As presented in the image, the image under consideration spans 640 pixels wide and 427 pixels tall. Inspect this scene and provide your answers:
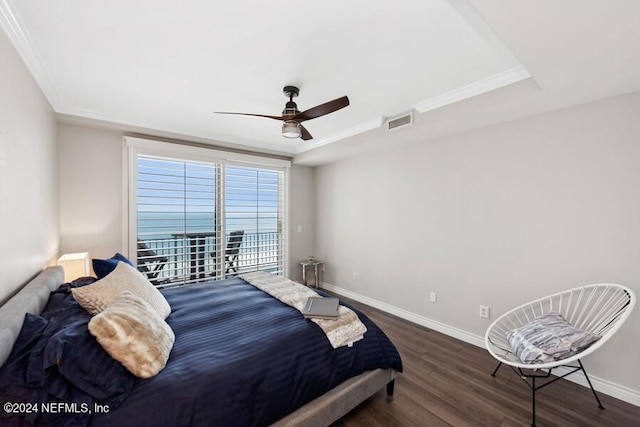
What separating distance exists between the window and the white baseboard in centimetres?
138

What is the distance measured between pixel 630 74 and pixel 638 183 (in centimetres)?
81

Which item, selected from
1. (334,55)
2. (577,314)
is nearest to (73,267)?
(334,55)

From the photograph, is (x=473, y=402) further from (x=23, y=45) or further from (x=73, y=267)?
(x=23, y=45)

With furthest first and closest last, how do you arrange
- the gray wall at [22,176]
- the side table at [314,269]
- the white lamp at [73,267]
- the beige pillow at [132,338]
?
the side table at [314,269]
the white lamp at [73,267]
the gray wall at [22,176]
the beige pillow at [132,338]

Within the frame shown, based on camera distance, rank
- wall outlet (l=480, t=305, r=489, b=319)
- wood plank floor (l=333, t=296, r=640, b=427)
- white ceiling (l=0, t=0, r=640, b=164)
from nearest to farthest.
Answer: white ceiling (l=0, t=0, r=640, b=164), wood plank floor (l=333, t=296, r=640, b=427), wall outlet (l=480, t=305, r=489, b=319)

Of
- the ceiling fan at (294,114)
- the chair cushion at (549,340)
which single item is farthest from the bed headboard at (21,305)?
the chair cushion at (549,340)

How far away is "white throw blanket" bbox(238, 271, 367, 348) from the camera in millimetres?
1858

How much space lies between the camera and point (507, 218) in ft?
8.77

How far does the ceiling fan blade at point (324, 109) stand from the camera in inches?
80.9

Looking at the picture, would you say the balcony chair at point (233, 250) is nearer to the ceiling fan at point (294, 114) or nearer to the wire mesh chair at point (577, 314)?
the ceiling fan at point (294, 114)

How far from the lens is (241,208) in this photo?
14.0ft

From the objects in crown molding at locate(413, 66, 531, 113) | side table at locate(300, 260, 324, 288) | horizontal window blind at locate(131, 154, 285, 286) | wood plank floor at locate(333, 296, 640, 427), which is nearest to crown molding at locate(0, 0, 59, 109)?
horizontal window blind at locate(131, 154, 285, 286)

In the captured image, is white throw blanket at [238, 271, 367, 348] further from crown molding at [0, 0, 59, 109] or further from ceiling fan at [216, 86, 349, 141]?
crown molding at [0, 0, 59, 109]

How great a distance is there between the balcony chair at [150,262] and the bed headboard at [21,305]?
1254mm
